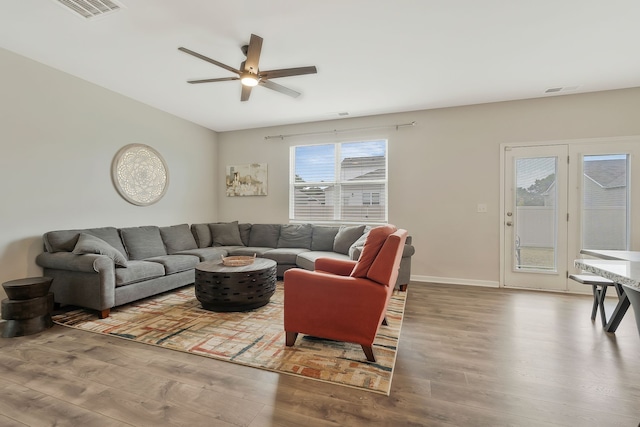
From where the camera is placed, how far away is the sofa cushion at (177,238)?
423cm

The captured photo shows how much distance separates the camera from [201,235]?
15.9 ft

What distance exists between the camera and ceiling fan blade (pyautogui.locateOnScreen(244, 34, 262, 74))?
7.71 ft

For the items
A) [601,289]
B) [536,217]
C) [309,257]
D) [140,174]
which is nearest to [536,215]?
[536,217]

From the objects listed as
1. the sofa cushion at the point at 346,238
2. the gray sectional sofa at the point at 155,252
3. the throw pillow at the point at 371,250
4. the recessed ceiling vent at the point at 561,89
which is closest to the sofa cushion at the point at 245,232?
the gray sectional sofa at the point at 155,252

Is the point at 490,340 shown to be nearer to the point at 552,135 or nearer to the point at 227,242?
the point at 552,135

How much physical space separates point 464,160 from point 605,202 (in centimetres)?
176

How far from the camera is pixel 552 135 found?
12.8 feet

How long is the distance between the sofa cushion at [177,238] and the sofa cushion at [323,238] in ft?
6.41

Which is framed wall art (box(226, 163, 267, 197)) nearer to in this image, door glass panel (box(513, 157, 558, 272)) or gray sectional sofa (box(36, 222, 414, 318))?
gray sectional sofa (box(36, 222, 414, 318))

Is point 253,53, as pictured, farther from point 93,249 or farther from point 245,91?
point 93,249

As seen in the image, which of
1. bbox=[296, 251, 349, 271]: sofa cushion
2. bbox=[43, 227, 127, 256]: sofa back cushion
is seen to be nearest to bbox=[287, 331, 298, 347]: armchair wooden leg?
bbox=[296, 251, 349, 271]: sofa cushion

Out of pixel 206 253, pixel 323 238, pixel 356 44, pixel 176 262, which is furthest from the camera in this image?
pixel 323 238

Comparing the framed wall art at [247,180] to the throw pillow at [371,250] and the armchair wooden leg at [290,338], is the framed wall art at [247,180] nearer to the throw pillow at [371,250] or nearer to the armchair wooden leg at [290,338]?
the armchair wooden leg at [290,338]

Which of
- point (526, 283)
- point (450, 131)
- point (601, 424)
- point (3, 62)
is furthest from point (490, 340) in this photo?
point (3, 62)
